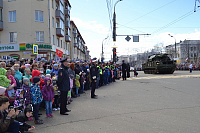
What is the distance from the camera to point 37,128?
4.94m

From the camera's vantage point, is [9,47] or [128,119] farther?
[9,47]

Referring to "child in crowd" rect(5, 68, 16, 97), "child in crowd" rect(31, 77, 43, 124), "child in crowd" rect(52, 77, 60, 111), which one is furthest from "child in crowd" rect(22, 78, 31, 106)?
"child in crowd" rect(52, 77, 60, 111)

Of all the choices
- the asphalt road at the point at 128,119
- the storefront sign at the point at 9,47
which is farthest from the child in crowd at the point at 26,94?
the storefront sign at the point at 9,47

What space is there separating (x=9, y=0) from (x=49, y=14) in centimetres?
629

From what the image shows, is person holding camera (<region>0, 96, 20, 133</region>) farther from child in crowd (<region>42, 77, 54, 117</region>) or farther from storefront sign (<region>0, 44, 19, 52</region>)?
storefront sign (<region>0, 44, 19, 52</region>)

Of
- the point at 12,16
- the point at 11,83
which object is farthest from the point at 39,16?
the point at 11,83

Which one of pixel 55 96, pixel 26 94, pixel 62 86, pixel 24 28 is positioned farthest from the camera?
pixel 24 28

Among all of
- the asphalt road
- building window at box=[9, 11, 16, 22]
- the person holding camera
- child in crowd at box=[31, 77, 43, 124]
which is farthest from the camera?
building window at box=[9, 11, 16, 22]

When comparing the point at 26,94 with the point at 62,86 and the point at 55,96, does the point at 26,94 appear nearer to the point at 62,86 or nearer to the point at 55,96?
the point at 62,86

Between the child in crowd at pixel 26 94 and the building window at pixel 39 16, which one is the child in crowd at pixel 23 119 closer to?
the child in crowd at pixel 26 94

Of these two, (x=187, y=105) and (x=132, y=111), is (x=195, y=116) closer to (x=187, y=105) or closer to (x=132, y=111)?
(x=187, y=105)

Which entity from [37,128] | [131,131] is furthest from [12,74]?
[131,131]

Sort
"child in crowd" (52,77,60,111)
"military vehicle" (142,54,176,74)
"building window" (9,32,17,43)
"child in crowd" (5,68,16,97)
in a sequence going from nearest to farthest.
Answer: "child in crowd" (5,68,16,97)
"child in crowd" (52,77,60,111)
"military vehicle" (142,54,176,74)
"building window" (9,32,17,43)

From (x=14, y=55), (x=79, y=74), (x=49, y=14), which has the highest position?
(x=49, y=14)
